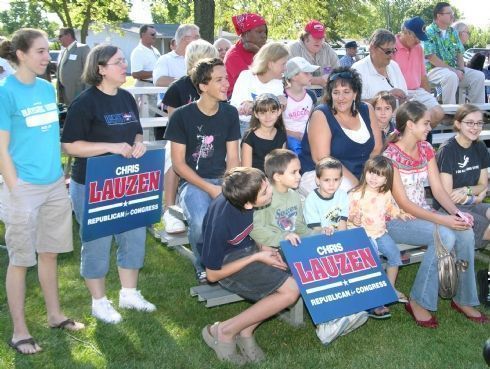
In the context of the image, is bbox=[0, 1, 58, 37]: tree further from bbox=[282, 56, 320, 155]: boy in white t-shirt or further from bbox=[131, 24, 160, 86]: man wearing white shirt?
bbox=[282, 56, 320, 155]: boy in white t-shirt

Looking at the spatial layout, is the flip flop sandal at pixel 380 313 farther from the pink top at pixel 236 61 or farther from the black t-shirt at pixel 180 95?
the pink top at pixel 236 61

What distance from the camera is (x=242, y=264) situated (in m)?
3.74

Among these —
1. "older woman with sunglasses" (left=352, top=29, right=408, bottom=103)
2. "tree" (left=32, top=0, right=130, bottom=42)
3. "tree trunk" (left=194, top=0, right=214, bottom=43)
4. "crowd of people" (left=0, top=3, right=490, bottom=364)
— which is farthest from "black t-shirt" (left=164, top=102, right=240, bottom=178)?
"tree" (left=32, top=0, right=130, bottom=42)

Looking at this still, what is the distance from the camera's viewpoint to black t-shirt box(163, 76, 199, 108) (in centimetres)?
573

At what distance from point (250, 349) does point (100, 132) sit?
1808mm

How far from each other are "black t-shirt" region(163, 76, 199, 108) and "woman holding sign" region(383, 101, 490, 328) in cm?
199

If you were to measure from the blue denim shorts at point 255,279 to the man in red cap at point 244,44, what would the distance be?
330 cm

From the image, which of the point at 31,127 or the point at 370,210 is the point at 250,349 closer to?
the point at 370,210

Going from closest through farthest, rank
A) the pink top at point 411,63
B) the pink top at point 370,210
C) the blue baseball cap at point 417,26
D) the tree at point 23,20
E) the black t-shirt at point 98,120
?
the black t-shirt at point 98,120 → the pink top at point 370,210 → the blue baseball cap at point 417,26 → the pink top at point 411,63 → the tree at point 23,20

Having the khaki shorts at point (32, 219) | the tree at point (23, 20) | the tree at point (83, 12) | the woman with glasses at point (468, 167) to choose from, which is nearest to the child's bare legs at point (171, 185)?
the khaki shorts at point (32, 219)

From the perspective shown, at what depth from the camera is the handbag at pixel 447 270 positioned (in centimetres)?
429

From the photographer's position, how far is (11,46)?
3.78 metres

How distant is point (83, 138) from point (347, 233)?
6.40 ft

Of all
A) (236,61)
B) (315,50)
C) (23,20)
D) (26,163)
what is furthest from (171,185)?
(23,20)
